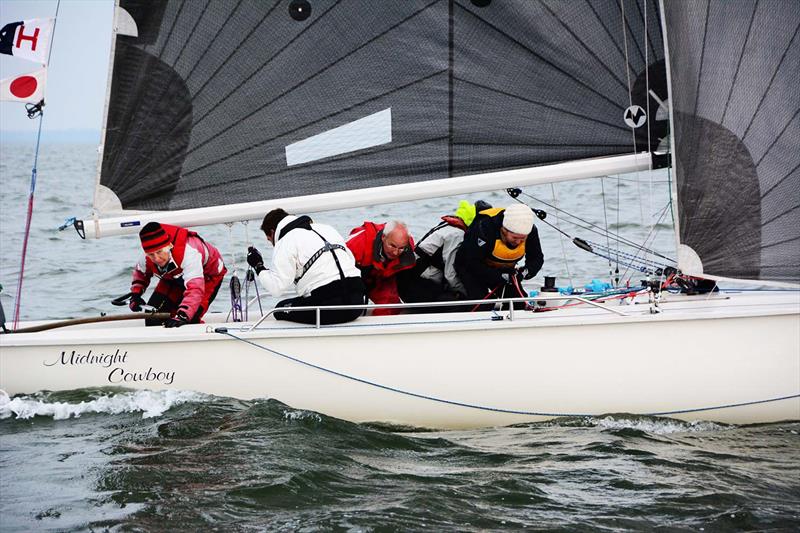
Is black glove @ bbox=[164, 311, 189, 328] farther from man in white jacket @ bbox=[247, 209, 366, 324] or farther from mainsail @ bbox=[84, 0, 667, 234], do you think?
mainsail @ bbox=[84, 0, 667, 234]

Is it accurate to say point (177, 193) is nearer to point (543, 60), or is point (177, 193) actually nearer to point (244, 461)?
point (244, 461)

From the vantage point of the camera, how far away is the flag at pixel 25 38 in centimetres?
554

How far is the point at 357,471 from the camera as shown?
4691 millimetres

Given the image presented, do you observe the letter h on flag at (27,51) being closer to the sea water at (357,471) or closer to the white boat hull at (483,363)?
the white boat hull at (483,363)

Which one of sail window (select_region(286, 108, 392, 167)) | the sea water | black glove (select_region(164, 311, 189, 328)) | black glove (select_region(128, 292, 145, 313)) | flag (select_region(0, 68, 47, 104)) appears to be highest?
flag (select_region(0, 68, 47, 104))

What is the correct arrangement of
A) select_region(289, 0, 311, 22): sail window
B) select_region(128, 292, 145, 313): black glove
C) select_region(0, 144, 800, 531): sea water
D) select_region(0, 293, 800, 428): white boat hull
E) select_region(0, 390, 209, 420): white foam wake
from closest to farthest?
select_region(0, 144, 800, 531): sea water < select_region(0, 293, 800, 428): white boat hull < select_region(0, 390, 209, 420): white foam wake < select_region(289, 0, 311, 22): sail window < select_region(128, 292, 145, 313): black glove

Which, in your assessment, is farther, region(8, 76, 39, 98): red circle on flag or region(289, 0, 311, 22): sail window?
region(8, 76, 39, 98): red circle on flag

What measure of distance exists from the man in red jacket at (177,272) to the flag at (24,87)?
97 cm

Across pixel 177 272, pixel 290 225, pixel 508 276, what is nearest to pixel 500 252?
pixel 508 276

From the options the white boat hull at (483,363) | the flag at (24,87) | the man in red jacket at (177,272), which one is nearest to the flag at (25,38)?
the flag at (24,87)

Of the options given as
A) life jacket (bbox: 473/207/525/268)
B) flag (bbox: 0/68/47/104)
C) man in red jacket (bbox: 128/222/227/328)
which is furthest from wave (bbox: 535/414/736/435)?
flag (bbox: 0/68/47/104)

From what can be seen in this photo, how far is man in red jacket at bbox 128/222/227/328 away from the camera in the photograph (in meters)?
5.54

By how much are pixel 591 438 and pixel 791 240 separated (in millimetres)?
1405

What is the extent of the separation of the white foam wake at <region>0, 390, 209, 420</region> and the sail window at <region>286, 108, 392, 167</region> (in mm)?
1404
